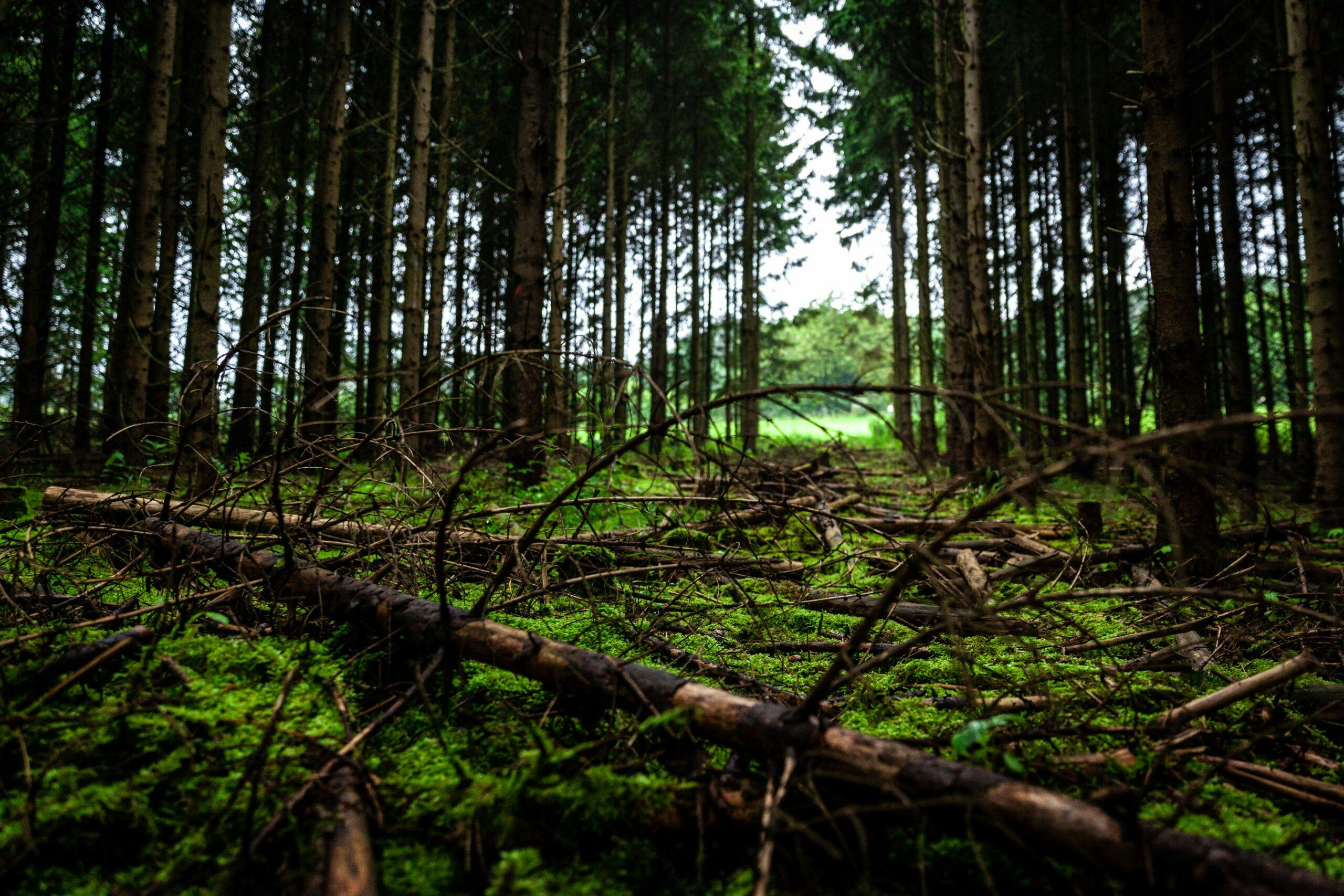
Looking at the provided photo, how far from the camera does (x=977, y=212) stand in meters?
8.75

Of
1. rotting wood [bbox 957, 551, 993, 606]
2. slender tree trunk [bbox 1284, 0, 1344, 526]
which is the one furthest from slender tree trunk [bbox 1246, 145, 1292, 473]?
rotting wood [bbox 957, 551, 993, 606]

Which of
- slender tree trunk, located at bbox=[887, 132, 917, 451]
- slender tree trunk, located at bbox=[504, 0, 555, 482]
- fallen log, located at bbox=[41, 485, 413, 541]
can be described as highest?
slender tree trunk, located at bbox=[887, 132, 917, 451]

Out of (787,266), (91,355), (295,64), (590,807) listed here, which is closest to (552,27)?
A: (590,807)

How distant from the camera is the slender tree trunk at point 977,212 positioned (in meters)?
8.37

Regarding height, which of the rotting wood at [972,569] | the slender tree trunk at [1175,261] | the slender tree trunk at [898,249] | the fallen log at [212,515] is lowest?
the rotting wood at [972,569]

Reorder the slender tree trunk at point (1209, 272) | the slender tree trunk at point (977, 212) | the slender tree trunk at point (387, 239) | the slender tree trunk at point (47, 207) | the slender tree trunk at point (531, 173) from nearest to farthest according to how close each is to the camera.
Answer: the slender tree trunk at point (531, 173) < the slender tree trunk at point (977, 212) < the slender tree trunk at point (47, 207) < the slender tree trunk at point (387, 239) < the slender tree trunk at point (1209, 272)

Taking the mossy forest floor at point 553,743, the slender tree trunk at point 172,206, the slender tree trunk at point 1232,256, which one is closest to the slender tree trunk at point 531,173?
the slender tree trunk at point 172,206

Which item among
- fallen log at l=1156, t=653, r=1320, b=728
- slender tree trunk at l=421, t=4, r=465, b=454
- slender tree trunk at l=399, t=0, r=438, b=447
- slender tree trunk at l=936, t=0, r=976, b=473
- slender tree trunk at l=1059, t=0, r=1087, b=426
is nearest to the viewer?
fallen log at l=1156, t=653, r=1320, b=728

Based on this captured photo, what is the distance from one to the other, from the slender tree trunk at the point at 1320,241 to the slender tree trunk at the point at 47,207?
47.7 feet

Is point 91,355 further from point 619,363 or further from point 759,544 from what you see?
point 619,363

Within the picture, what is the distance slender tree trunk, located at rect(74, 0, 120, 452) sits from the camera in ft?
30.0

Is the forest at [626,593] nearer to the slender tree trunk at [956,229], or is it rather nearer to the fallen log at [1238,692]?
the fallen log at [1238,692]

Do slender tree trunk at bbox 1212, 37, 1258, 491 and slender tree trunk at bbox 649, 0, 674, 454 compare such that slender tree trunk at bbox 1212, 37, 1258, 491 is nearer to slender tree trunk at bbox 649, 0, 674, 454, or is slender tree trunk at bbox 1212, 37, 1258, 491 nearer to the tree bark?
slender tree trunk at bbox 649, 0, 674, 454

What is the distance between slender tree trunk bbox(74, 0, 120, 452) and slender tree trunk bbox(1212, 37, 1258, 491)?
15075 mm
